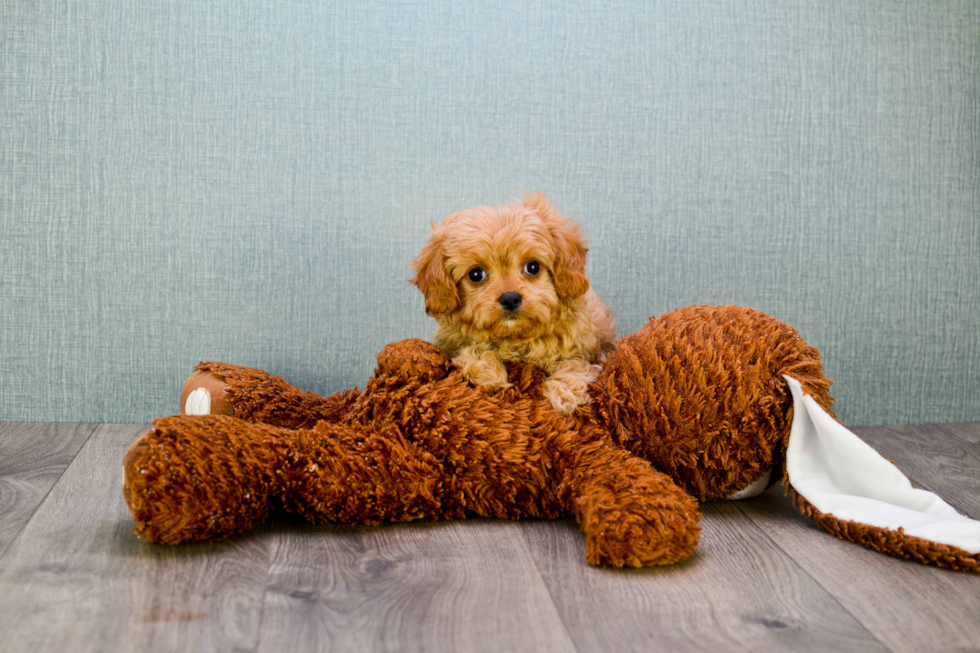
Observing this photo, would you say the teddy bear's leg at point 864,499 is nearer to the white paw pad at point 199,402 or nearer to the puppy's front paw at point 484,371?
the puppy's front paw at point 484,371

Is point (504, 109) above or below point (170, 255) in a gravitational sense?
above

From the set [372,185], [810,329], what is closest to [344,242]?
[372,185]

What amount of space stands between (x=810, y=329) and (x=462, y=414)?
103 centimetres

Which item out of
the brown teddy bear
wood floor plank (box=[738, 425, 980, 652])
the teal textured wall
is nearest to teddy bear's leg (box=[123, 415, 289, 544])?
the brown teddy bear

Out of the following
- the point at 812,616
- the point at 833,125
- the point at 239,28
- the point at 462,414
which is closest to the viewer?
the point at 812,616

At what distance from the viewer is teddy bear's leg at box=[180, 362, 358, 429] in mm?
1498

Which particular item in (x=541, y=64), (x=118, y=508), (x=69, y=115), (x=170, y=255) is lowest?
(x=118, y=508)

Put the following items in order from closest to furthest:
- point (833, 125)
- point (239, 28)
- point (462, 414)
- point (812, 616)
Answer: point (812, 616) < point (462, 414) < point (239, 28) < point (833, 125)

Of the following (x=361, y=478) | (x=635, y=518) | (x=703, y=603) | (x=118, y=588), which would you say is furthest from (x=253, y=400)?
(x=703, y=603)

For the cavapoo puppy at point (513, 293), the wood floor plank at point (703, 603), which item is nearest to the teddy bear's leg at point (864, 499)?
the wood floor plank at point (703, 603)

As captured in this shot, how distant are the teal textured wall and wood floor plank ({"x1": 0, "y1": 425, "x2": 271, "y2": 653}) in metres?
0.63

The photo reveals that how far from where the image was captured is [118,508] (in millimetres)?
1279

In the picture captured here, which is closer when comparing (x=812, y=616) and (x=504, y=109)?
(x=812, y=616)

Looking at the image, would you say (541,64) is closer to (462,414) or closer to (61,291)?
(462,414)
